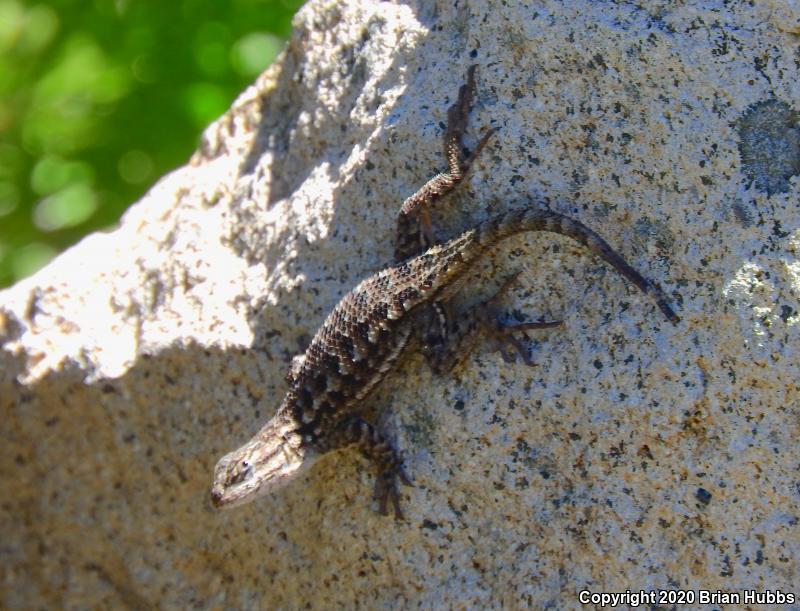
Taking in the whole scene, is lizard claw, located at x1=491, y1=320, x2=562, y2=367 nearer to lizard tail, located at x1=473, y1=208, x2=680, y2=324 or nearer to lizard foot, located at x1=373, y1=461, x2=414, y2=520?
lizard tail, located at x1=473, y1=208, x2=680, y2=324

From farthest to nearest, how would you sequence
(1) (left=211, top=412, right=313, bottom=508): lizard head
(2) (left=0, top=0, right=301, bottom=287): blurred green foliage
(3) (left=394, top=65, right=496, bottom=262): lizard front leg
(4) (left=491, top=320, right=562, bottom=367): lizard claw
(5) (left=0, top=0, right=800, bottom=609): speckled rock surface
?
(2) (left=0, top=0, right=301, bottom=287): blurred green foliage, (1) (left=211, top=412, right=313, bottom=508): lizard head, (3) (left=394, top=65, right=496, bottom=262): lizard front leg, (4) (left=491, top=320, right=562, bottom=367): lizard claw, (5) (left=0, top=0, right=800, bottom=609): speckled rock surface

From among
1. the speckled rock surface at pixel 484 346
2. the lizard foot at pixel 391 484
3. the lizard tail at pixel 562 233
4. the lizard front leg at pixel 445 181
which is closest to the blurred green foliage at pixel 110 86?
the speckled rock surface at pixel 484 346

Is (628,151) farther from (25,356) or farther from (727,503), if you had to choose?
(25,356)

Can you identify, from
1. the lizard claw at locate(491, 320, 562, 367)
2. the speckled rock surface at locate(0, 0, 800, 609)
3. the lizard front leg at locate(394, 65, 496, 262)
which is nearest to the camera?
the speckled rock surface at locate(0, 0, 800, 609)

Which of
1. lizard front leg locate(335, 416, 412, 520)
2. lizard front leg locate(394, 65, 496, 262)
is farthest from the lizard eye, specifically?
lizard front leg locate(394, 65, 496, 262)

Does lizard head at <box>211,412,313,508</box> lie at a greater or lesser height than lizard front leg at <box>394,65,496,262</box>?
lesser

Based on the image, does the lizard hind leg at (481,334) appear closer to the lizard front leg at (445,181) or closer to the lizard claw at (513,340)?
the lizard claw at (513,340)

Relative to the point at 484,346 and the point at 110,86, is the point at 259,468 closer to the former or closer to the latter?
the point at 484,346

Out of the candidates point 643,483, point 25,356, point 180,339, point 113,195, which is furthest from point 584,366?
point 113,195
